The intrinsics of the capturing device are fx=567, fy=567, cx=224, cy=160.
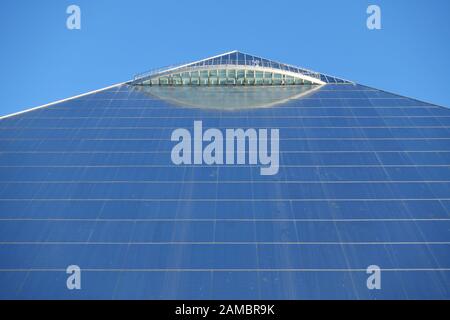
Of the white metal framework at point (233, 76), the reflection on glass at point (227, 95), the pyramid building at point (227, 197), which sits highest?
the white metal framework at point (233, 76)

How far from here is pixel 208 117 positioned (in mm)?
36781

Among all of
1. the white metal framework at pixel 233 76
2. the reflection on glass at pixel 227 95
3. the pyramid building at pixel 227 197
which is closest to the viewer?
the pyramid building at pixel 227 197

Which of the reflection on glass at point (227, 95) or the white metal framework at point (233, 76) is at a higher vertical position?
the white metal framework at point (233, 76)

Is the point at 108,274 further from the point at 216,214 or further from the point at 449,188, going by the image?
the point at 449,188

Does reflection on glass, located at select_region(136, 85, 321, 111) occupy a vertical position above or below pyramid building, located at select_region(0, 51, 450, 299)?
above

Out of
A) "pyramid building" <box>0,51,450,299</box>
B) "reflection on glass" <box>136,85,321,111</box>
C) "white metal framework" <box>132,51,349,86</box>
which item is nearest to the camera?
"pyramid building" <box>0,51,450,299</box>

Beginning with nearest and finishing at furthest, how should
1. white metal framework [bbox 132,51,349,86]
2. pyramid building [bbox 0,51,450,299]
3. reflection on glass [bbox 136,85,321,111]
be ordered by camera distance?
pyramid building [bbox 0,51,450,299] < reflection on glass [bbox 136,85,321,111] < white metal framework [bbox 132,51,349,86]

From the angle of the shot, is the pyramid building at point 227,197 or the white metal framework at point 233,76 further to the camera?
the white metal framework at point 233,76

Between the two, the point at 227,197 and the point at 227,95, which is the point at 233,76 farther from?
the point at 227,197

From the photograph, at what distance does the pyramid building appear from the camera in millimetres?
24234

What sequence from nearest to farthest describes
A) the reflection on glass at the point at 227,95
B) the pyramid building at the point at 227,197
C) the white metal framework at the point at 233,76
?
1. the pyramid building at the point at 227,197
2. the reflection on glass at the point at 227,95
3. the white metal framework at the point at 233,76

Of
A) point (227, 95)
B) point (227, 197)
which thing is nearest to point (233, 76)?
point (227, 95)

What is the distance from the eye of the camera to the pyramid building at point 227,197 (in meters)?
24.2
